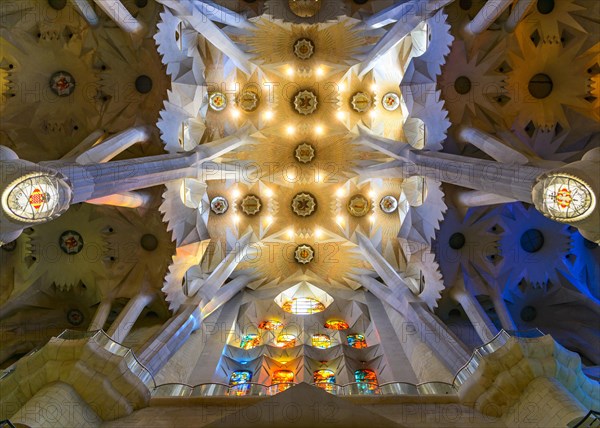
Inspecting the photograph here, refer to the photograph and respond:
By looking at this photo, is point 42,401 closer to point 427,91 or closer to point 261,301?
point 261,301

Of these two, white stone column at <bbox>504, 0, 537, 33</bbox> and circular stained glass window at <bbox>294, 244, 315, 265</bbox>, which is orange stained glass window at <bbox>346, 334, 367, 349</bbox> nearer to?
circular stained glass window at <bbox>294, 244, 315, 265</bbox>

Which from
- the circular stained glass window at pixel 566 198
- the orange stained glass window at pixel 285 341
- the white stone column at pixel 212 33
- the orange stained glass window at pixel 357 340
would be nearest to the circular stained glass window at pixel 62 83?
the white stone column at pixel 212 33

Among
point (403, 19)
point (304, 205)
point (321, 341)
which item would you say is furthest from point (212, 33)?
point (321, 341)

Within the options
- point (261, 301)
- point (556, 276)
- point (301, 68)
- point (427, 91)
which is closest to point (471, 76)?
point (427, 91)

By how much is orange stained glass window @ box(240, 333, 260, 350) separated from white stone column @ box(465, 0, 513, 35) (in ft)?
36.6

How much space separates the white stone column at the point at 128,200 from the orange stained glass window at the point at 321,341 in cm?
673

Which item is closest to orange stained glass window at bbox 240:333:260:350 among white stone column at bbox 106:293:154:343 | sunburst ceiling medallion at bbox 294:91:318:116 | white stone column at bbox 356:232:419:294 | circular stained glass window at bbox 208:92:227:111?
white stone column at bbox 106:293:154:343

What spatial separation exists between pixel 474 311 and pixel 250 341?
6896 mm

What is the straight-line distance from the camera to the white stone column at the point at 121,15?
13.9m

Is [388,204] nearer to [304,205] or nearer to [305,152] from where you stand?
[304,205]

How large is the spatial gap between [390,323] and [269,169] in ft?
23.2

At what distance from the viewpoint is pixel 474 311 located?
15.2 meters

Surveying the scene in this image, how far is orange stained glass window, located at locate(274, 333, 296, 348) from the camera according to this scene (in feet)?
54.9

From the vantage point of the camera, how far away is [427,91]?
15.8 meters
